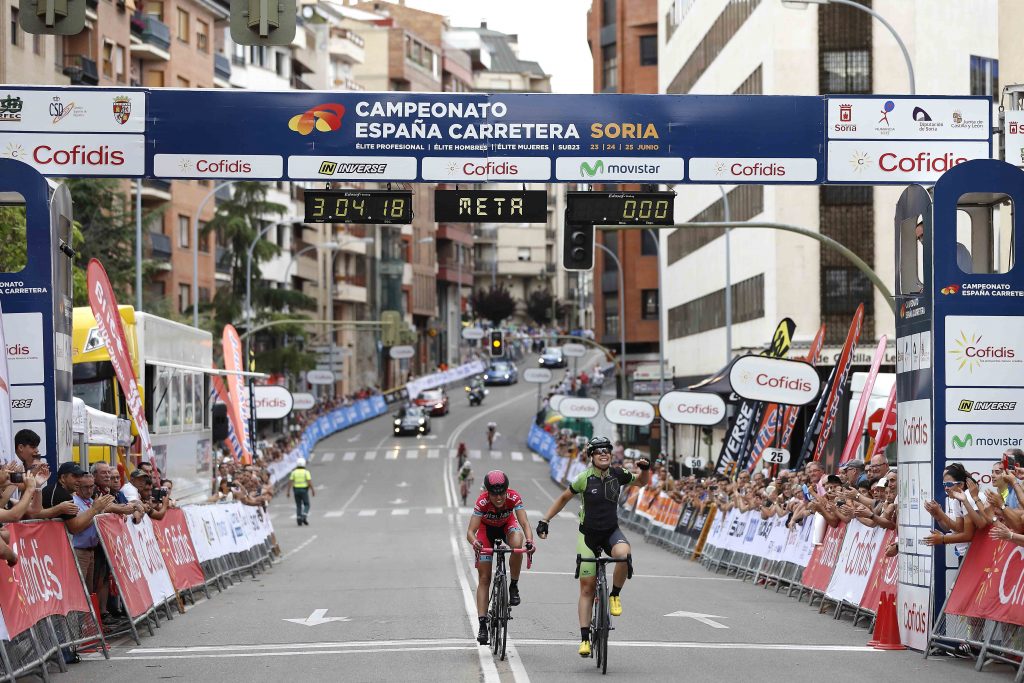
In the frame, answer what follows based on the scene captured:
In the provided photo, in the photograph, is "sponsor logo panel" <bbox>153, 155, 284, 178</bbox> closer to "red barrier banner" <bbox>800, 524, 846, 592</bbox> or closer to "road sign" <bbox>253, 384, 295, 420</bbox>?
"red barrier banner" <bbox>800, 524, 846, 592</bbox>

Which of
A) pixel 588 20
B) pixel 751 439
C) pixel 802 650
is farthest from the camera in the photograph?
pixel 588 20

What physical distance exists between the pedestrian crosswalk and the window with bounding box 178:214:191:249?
433 inches

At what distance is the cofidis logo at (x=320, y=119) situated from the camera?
21359mm

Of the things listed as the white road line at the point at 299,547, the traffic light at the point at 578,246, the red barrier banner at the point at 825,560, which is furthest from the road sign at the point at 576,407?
the red barrier banner at the point at 825,560

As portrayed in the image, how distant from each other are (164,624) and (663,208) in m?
8.18

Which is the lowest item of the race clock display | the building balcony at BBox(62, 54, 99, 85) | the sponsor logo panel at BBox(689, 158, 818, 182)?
the race clock display

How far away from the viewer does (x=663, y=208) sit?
73.9 feet

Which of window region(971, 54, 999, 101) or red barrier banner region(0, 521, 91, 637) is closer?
→ red barrier banner region(0, 521, 91, 637)

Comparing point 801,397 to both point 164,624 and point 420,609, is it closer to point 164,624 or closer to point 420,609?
point 420,609

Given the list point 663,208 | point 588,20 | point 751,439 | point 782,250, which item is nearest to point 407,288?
point 588,20

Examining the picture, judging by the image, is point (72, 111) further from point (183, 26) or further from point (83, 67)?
point (183, 26)

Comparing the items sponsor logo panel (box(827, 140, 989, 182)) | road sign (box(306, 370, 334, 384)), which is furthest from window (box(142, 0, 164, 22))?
sponsor logo panel (box(827, 140, 989, 182))

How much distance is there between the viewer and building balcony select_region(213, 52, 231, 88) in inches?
3356

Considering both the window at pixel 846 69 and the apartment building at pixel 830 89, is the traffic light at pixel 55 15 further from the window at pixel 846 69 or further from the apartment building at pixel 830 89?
the window at pixel 846 69
